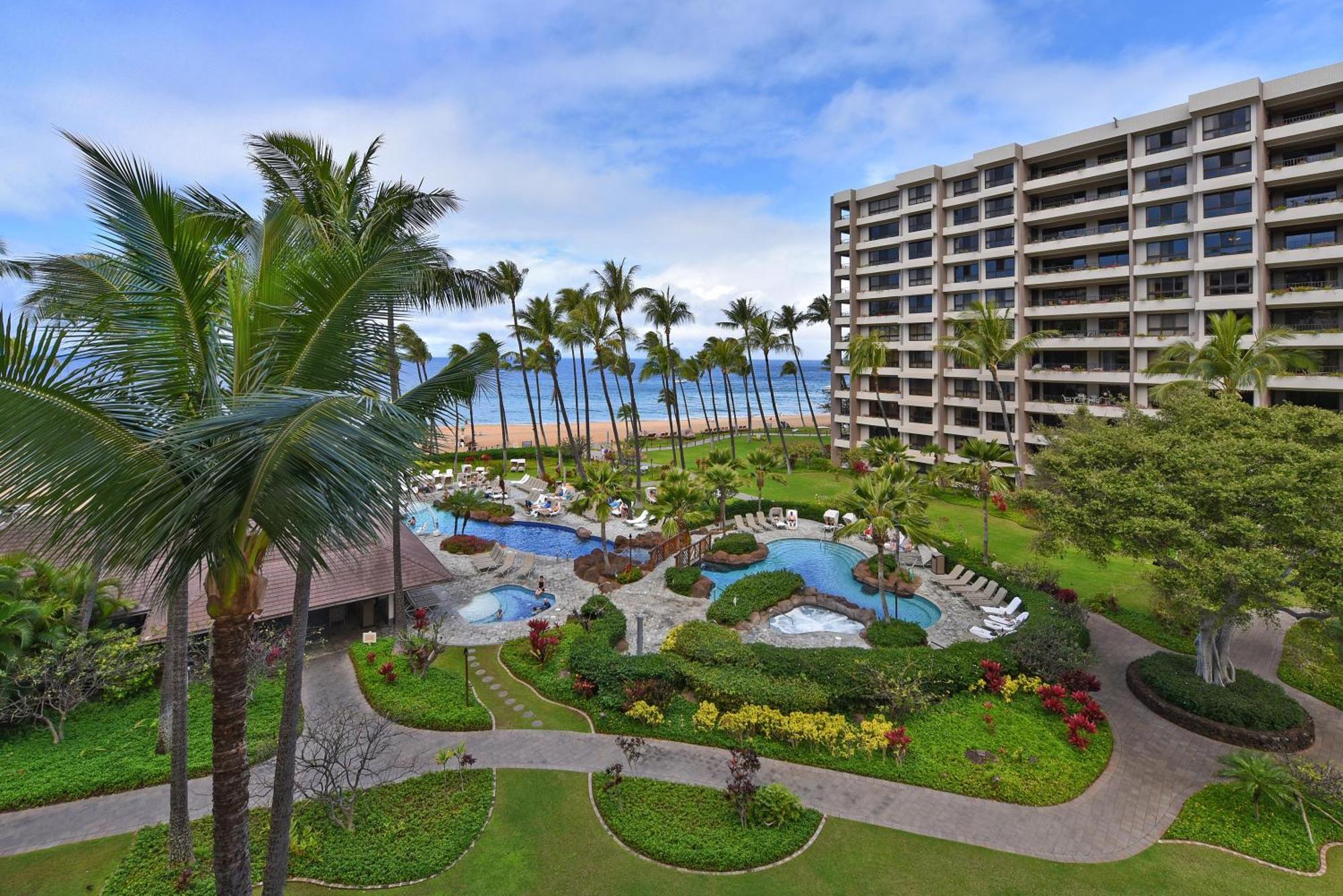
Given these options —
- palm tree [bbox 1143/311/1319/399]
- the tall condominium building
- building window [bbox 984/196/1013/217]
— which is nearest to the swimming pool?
palm tree [bbox 1143/311/1319/399]

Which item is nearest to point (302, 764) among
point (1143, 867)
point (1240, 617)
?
point (1143, 867)

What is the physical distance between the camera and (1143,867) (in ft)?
33.6

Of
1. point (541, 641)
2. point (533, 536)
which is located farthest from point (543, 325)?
point (541, 641)

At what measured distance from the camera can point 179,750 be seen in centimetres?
955

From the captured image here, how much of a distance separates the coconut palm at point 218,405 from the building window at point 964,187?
42.6 m

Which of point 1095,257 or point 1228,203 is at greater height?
point 1228,203

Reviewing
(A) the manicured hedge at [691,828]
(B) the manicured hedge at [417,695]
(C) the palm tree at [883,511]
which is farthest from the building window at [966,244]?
(B) the manicured hedge at [417,695]

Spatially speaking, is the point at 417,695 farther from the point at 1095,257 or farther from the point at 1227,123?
the point at 1227,123

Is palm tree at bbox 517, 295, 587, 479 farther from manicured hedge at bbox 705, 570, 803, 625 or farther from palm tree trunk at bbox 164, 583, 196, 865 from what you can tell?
palm tree trunk at bbox 164, 583, 196, 865

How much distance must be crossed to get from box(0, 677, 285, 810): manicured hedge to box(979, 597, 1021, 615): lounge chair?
21.1 meters

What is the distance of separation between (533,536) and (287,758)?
25538mm

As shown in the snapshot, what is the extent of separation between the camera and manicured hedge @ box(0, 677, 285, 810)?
1202 cm

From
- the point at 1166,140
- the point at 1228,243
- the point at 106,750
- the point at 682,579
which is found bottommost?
the point at 682,579

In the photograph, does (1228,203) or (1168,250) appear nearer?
(1228,203)
